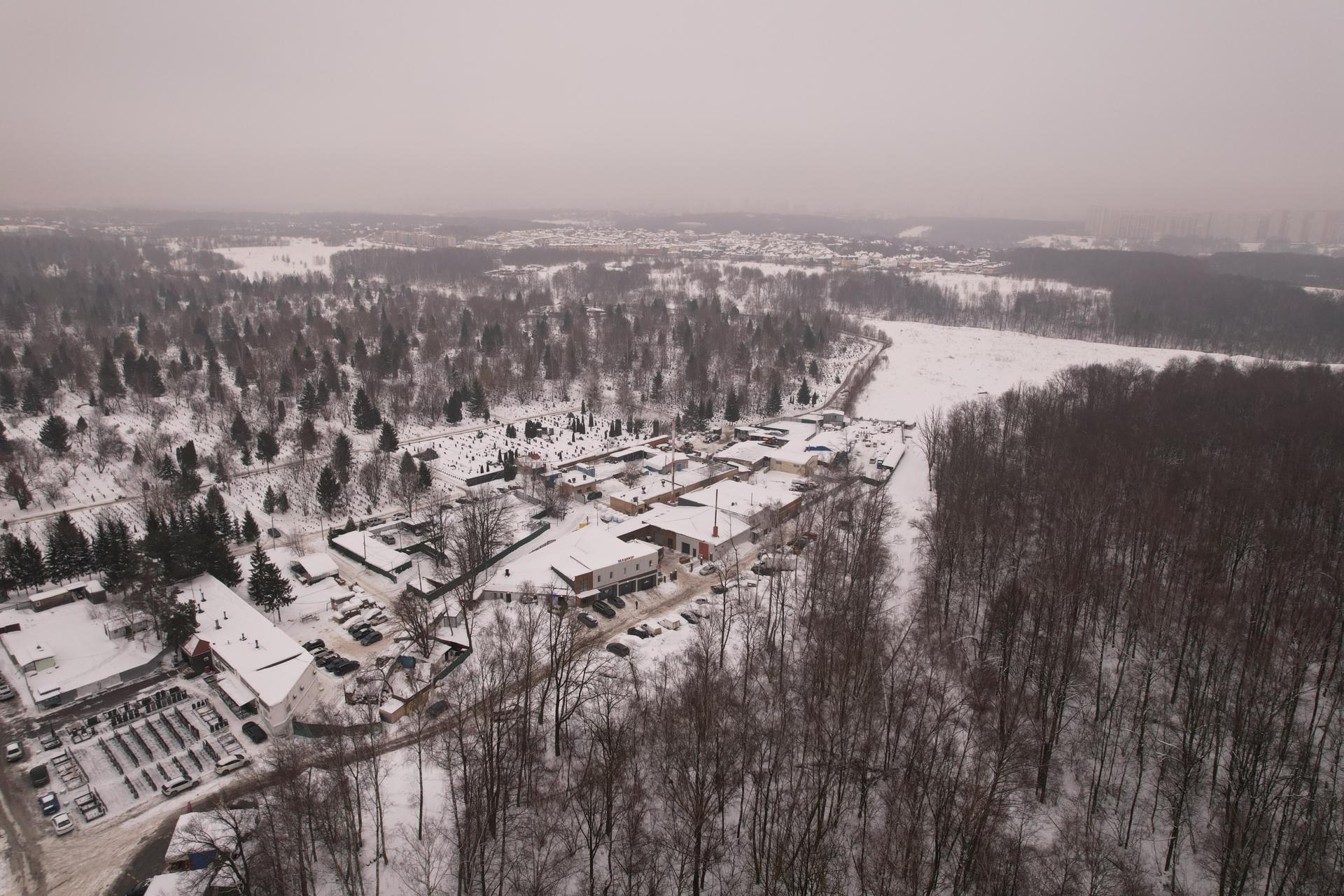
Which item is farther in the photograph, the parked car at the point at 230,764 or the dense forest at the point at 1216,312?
the dense forest at the point at 1216,312

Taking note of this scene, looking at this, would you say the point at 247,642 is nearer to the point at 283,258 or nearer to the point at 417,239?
the point at 283,258

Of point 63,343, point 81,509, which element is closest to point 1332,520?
point 81,509

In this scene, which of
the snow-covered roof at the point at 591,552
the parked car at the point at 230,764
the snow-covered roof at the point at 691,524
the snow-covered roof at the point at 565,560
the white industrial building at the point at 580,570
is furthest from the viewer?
the snow-covered roof at the point at 691,524

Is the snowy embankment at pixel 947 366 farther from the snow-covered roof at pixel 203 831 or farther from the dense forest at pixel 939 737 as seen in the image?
the snow-covered roof at pixel 203 831

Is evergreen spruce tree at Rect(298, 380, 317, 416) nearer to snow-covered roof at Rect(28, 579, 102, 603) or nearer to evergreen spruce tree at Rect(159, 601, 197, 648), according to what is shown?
snow-covered roof at Rect(28, 579, 102, 603)

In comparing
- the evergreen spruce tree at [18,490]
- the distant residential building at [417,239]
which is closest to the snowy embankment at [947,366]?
the evergreen spruce tree at [18,490]

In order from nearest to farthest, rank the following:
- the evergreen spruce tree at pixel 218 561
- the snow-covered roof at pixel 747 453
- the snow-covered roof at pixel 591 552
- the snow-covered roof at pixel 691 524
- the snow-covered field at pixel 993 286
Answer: the evergreen spruce tree at pixel 218 561 → the snow-covered roof at pixel 591 552 → the snow-covered roof at pixel 691 524 → the snow-covered roof at pixel 747 453 → the snow-covered field at pixel 993 286
